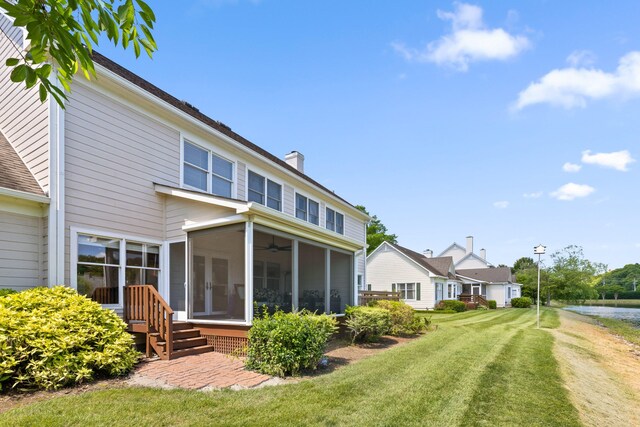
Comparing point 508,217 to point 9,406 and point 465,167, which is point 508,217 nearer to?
point 465,167

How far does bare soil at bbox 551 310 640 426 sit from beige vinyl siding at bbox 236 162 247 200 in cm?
973

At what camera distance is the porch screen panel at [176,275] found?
1005 cm

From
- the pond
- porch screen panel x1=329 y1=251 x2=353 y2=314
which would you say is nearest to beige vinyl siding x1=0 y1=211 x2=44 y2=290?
porch screen panel x1=329 y1=251 x2=353 y2=314

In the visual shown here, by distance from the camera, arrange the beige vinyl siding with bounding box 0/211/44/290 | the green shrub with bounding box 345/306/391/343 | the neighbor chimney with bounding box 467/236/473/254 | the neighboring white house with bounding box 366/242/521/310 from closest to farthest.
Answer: the beige vinyl siding with bounding box 0/211/44/290, the green shrub with bounding box 345/306/391/343, the neighboring white house with bounding box 366/242/521/310, the neighbor chimney with bounding box 467/236/473/254

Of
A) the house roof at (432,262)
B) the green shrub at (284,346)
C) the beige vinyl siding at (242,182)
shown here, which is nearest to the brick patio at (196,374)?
the green shrub at (284,346)

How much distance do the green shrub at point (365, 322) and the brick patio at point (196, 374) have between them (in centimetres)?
396

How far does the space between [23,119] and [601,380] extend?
14.2 metres

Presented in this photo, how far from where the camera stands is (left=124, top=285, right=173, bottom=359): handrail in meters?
7.75

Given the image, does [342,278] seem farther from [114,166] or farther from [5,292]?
[5,292]

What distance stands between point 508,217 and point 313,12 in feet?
84.0

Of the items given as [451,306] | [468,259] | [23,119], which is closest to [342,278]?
[23,119]

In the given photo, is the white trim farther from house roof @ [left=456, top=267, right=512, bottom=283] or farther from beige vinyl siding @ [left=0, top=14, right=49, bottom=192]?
house roof @ [left=456, top=267, right=512, bottom=283]

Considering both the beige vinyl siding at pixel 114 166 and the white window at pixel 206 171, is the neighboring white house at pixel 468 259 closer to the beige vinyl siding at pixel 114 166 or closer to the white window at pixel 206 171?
the white window at pixel 206 171

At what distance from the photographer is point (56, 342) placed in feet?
19.1
